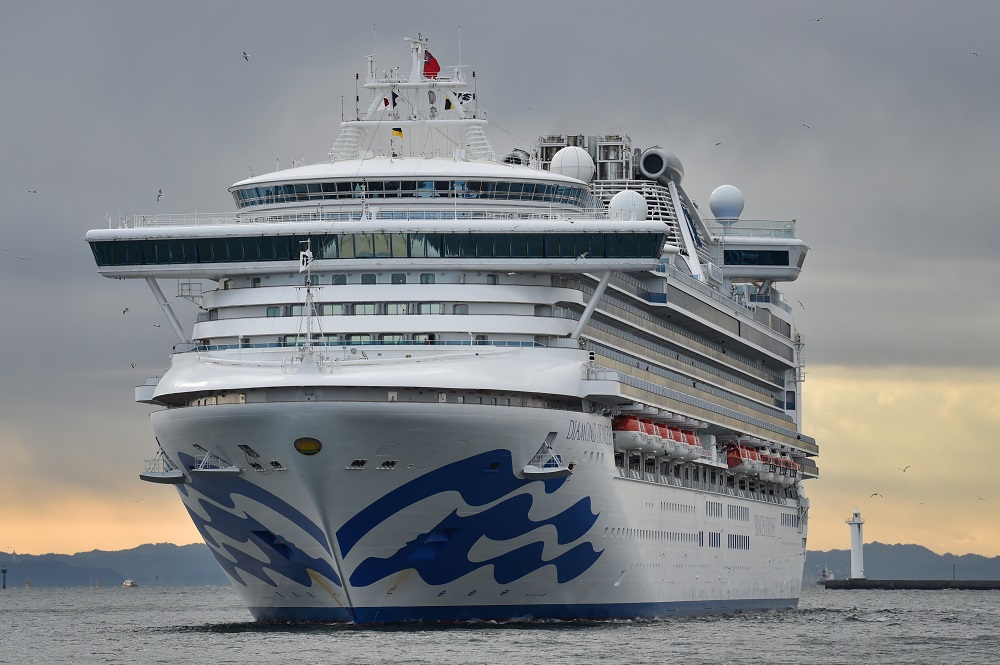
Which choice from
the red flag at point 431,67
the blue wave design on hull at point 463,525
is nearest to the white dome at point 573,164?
the red flag at point 431,67

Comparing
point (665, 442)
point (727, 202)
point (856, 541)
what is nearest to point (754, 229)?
point (727, 202)

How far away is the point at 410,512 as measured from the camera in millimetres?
46156

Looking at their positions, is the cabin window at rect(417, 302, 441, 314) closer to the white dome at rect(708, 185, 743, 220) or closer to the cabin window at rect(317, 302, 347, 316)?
the cabin window at rect(317, 302, 347, 316)

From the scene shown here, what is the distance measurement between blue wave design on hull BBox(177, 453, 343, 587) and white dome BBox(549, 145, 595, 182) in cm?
1954

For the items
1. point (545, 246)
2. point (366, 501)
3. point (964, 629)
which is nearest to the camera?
point (366, 501)

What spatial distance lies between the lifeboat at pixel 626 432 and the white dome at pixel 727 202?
29318mm

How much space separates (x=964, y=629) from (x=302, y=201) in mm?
27970

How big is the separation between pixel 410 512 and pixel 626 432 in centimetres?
899

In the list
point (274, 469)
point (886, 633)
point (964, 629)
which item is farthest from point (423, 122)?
point (964, 629)

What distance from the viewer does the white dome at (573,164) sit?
6388 centimetres

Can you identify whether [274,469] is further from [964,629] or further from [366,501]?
[964,629]

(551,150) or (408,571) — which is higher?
(551,150)

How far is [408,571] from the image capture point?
4731 centimetres

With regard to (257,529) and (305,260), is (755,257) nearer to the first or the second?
(305,260)
